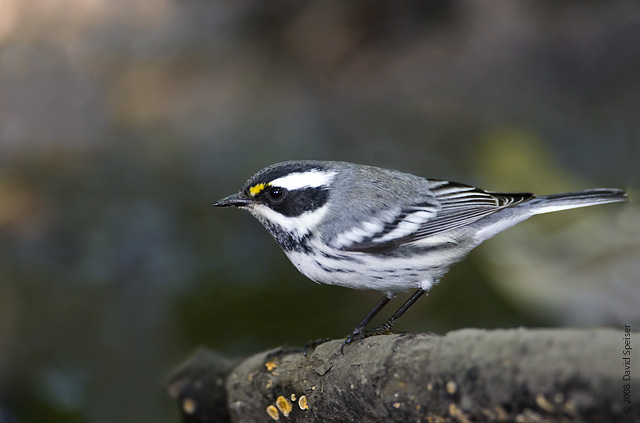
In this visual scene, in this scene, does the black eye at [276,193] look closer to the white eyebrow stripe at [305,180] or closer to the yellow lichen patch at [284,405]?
the white eyebrow stripe at [305,180]

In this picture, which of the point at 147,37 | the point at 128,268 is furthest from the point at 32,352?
the point at 147,37

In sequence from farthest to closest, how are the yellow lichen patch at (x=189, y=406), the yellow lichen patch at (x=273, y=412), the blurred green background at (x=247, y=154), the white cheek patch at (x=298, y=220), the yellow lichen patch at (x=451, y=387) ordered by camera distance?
1. the blurred green background at (x=247, y=154)
2. the yellow lichen patch at (x=189, y=406)
3. the white cheek patch at (x=298, y=220)
4. the yellow lichen patch at (x=273, y=412)
5. the yellow lichen patch at (x=451, y=387)

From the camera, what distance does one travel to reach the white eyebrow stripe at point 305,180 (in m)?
2.97

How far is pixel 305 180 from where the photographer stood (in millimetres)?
3023

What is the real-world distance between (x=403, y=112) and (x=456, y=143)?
3.73ft

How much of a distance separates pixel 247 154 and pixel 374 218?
420 centimetres

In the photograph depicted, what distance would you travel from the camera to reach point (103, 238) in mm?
6094

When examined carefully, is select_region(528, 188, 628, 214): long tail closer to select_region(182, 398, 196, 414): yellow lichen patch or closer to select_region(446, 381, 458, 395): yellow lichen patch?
select_region(446, 381, 458, 395): yellow lichen patch

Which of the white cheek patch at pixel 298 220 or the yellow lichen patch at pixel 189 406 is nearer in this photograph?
the white cheek patch at pixel 298 220

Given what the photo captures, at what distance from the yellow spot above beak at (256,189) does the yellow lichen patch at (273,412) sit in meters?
0.93

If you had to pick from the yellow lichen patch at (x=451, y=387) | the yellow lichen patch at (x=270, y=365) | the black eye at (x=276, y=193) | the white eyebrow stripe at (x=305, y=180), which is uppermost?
the white eyebrow stripe at (x=305, y=180)

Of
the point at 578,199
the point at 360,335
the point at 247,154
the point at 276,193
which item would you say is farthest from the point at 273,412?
the point at 247,154

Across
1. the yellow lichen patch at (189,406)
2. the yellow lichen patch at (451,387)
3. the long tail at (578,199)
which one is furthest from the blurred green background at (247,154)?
the yellow lichen patch at (451,387)

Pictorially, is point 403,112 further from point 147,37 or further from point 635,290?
point 635,290
